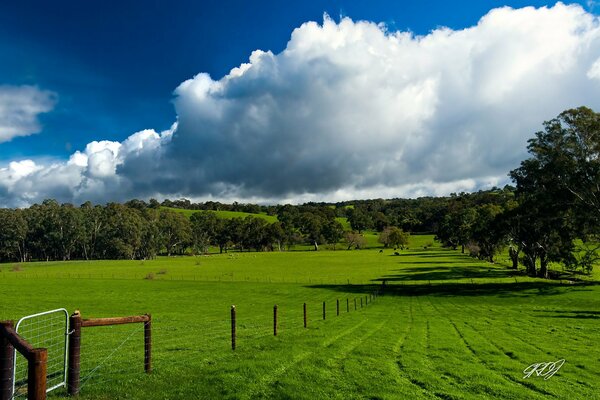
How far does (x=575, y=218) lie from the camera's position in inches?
2035

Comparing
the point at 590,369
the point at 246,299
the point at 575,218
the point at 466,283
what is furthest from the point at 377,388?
the point at 466,283

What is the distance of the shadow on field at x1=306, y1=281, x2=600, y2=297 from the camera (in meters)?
52.9

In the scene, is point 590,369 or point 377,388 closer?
point 377,388

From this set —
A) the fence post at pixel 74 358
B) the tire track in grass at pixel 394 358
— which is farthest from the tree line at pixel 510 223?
the fence post at pixel 74 358

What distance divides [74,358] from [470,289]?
56.8 m

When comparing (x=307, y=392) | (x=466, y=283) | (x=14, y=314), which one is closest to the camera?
(x=307, y=392)

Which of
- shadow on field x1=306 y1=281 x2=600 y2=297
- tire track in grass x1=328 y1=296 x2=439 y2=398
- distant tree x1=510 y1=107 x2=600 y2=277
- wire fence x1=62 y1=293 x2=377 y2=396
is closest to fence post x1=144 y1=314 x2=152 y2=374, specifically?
wire fence x1=62 y1=293 x2=377 y2=396

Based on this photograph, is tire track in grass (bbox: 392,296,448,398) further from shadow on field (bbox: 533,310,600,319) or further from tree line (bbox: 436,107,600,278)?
tree line (bbox: 436,107,600,278)

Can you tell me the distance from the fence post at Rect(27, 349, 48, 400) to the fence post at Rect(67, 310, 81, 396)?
3.52 metres

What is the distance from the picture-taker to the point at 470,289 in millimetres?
57562

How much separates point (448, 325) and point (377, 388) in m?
18.0

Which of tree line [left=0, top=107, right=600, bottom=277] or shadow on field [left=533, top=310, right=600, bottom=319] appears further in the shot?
tree line [left=0, top=107, right=600, bottom=277]

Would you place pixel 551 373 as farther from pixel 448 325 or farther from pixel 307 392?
pixel 448 325

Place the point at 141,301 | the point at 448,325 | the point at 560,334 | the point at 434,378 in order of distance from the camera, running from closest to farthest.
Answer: the point at 434,378, the point at 560,334, the point at 448,325, the point at 141,301
